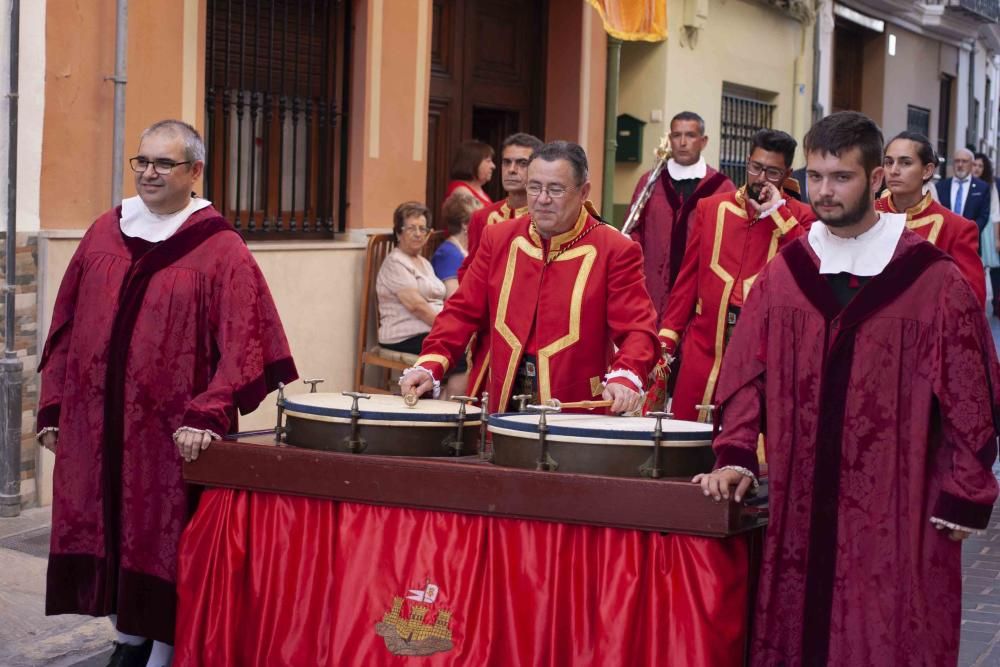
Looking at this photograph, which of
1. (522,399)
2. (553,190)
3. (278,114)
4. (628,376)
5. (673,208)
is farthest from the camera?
(278,114)

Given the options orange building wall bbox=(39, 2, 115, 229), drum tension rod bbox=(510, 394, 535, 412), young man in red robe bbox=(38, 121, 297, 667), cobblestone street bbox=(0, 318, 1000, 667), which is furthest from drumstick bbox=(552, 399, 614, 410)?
orange building wall bbox=(39, 2, 115, 229)

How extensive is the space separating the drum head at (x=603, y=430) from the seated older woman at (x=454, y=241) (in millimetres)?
5631

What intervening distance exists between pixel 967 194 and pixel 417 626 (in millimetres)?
12224

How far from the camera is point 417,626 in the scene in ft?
15.8

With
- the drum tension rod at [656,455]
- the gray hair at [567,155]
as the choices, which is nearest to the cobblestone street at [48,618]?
the drum tension rod at [656,455]

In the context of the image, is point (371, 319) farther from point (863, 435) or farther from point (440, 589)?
point (863, 435)

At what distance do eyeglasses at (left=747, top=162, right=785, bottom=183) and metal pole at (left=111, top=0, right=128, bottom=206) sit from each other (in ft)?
10.2

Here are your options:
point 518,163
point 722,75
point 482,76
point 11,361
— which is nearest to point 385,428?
point 11,361

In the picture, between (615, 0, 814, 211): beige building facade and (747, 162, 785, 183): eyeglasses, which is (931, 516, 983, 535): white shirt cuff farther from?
(615, 0, 814, 211): beige building facade

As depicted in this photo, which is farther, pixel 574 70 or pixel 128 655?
pixel 574 70

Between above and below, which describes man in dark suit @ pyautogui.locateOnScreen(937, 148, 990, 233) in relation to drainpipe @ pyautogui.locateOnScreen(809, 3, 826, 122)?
below

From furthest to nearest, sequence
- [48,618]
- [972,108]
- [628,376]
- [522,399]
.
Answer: [972,108] < [48,618] < [628,376] < [522,399]

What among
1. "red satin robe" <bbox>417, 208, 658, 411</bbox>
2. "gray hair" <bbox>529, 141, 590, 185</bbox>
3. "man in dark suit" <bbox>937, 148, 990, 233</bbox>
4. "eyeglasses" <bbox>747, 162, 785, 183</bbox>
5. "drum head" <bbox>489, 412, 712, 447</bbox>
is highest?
"man in dark suit" <bbox>937, 148, 990, 233</bbox>

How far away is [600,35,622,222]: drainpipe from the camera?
1382 cm
